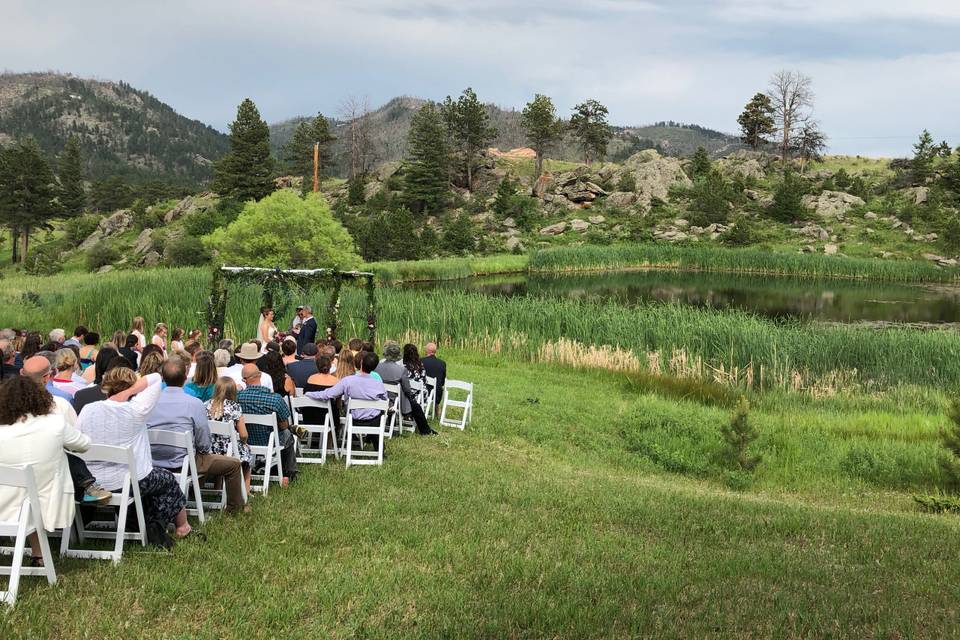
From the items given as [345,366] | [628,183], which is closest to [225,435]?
[345,366]

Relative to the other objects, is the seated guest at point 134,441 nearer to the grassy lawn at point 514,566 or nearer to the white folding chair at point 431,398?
the grassy lawn at point 514,566

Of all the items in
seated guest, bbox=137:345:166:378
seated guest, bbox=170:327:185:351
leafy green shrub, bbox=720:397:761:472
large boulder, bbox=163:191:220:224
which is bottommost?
leafy green shrub, bbox=720:397:761:472

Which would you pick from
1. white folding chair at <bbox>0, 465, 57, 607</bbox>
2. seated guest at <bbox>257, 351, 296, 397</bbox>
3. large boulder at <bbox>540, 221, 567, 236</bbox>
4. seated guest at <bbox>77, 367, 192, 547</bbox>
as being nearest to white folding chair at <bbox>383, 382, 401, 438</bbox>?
seated guest at <bbox>257, 351, 296, 397</bbox>

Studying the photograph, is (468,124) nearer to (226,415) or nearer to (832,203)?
(832,203)

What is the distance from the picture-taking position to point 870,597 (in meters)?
5.16

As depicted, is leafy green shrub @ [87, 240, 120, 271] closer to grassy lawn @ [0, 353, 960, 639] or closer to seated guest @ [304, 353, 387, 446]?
grassy lawn @ [0, 353, 960, 639]

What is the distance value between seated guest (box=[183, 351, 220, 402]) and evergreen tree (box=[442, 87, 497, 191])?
3228 inches

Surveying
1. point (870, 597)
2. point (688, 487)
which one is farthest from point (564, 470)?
point (870, 597)

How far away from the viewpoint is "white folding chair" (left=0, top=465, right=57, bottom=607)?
14.2 feet

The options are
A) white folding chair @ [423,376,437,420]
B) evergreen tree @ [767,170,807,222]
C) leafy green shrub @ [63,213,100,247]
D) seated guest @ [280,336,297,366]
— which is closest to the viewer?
seated guest @ [280,336,297,366]

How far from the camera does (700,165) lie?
8956 cm

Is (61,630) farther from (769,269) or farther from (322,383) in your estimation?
(769,269)

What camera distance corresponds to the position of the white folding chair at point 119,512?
199 inches

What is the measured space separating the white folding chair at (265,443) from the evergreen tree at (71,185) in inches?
2948
